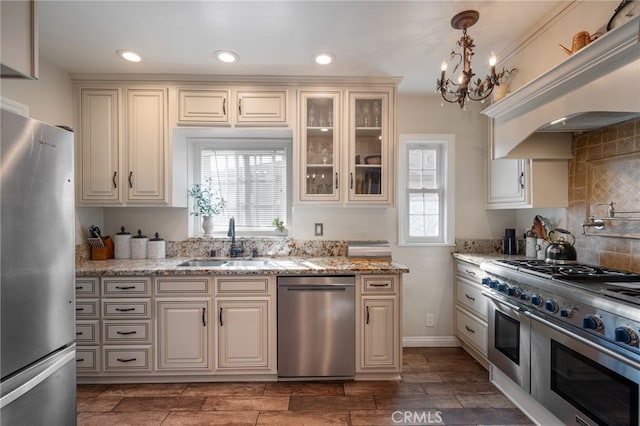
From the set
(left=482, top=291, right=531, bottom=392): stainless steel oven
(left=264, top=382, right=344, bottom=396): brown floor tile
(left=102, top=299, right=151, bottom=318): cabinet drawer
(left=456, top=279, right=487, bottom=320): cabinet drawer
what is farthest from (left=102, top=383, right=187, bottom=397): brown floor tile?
(left=456, top=279, right=487, bottom=320): cabinet drawer

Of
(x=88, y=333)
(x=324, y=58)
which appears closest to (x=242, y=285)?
(x=88, y=333)

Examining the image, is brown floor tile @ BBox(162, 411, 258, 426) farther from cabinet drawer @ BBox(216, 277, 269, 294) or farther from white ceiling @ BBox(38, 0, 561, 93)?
white ceiling @ BBox(38, 0, 561, 93)

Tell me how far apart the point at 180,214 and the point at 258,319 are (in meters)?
1.41

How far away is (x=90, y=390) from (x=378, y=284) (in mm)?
2367

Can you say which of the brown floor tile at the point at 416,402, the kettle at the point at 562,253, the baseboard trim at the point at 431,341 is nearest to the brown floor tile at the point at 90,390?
the brown floor tile at the point at 416,402

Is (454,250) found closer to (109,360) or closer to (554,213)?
(554,213)

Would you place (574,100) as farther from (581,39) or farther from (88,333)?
(88,333)

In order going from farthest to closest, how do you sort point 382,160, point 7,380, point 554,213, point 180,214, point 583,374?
point 180,214
point 382,160
point 554,213
point 583,374
point 7,380

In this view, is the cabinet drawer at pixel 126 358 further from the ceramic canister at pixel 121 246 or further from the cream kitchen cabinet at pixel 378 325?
the cream kitchen cabinet at pixel 378 325

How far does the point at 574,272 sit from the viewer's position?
76.6 inches

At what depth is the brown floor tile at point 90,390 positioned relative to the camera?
236cm

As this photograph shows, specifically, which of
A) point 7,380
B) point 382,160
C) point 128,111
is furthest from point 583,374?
point 128,111

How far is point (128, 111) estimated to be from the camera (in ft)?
9.25

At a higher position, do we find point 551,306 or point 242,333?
point 551,306
